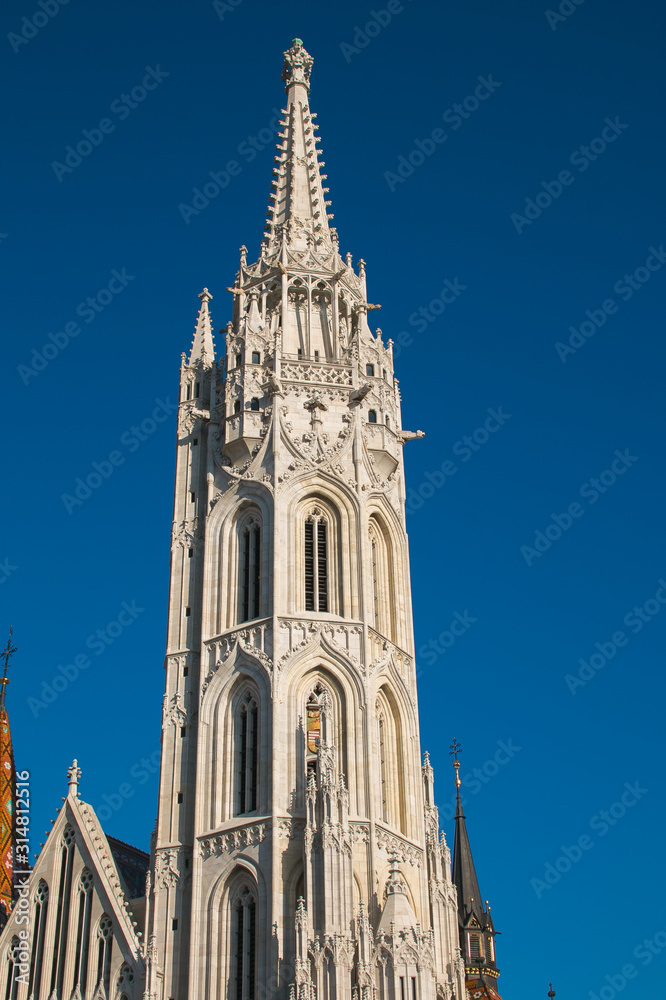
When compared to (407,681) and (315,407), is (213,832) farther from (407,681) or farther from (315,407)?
(315,407)

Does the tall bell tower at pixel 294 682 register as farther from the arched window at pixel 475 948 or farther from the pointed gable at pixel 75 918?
the arched window at pixel 475 948

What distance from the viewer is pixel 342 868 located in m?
41.4

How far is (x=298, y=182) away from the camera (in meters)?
61.3

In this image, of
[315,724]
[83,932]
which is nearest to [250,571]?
[315,724]

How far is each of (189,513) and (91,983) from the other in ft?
55.7

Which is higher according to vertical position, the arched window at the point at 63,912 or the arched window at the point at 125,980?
the arched window at the point at 63,912

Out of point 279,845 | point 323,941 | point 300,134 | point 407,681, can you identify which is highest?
point 300,134

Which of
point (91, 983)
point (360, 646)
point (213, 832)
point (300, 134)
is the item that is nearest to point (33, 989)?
point (91, 983)

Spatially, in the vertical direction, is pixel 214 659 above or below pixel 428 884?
above

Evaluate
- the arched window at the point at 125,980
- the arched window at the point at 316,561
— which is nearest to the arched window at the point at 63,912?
the arched window at the point at 125,980

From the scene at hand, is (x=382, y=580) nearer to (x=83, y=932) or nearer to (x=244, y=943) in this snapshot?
(x=244, y=943)

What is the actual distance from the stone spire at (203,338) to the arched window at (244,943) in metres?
22.4

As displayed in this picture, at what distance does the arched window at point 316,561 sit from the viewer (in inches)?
1900

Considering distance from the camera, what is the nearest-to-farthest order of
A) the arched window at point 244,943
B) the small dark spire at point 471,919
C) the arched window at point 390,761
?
1. the arched window at point 244,943
2. the arched window at point 390,761
3. the small dark spire at point 471,919
